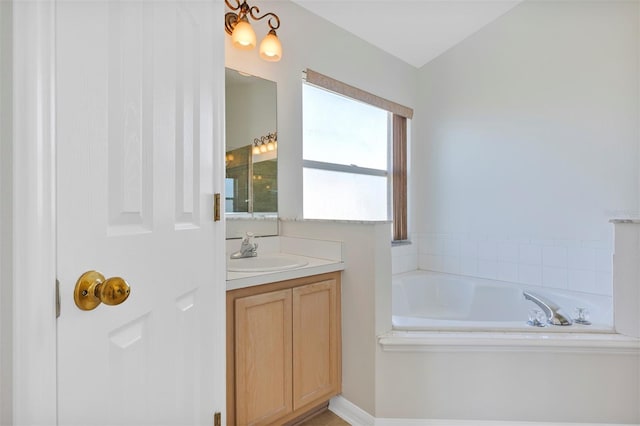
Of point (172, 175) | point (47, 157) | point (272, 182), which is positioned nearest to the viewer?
point (47, 157)

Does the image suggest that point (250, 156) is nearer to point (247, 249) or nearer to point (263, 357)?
point (247, 249)

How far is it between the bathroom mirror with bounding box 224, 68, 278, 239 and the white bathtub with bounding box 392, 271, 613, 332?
46.9 inches

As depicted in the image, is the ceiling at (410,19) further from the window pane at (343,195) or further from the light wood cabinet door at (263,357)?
the light wood cabinet door at (263,357)

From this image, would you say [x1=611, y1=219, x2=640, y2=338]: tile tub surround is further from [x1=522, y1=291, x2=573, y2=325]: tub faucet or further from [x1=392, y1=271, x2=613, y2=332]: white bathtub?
[x1=392, y1=271, x2=613, y2=332]: white bathtub

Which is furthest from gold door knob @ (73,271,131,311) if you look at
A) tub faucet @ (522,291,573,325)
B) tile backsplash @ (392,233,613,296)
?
tile backsplash @ (392,233,613,296)

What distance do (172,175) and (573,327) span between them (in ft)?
6.30

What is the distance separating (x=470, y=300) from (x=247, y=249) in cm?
191

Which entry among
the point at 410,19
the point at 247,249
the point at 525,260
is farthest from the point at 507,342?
the point at 410,19

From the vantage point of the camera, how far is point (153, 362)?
743mm

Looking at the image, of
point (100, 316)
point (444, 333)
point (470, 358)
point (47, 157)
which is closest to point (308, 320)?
point (444, 333)

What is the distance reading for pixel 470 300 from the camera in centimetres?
261

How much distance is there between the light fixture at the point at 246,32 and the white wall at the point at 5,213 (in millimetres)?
1456

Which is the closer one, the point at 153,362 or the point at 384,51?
the point at 153,362

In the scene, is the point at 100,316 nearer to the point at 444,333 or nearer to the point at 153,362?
the point at 153,362
